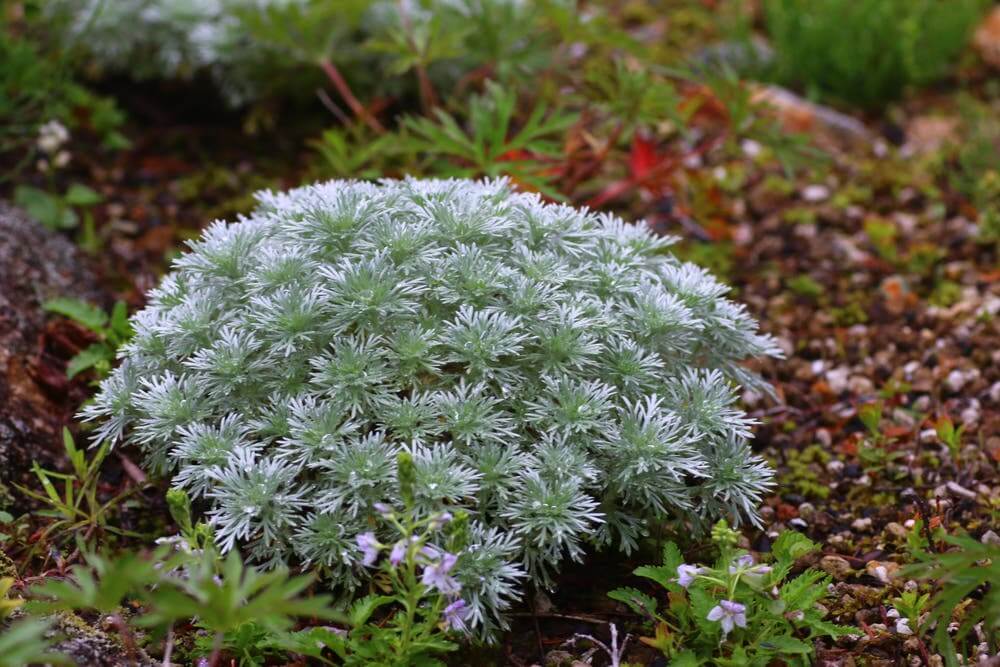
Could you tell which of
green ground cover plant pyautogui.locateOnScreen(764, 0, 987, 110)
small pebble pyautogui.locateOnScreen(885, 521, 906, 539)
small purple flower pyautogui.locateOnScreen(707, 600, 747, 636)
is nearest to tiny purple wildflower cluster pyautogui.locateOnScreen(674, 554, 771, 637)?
small purple flower pyautogui.locateOnScreen(707, 600, 747, 636)

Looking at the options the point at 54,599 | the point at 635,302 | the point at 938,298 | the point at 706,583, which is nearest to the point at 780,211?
the point at 938,298

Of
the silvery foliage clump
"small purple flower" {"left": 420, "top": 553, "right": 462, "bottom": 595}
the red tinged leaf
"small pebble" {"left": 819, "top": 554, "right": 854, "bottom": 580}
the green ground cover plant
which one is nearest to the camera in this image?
"small purple flower" {"left": 420, "top": 553, "right": 462, "bottom": 595}

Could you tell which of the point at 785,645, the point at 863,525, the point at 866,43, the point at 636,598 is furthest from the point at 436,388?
the point at 866,43

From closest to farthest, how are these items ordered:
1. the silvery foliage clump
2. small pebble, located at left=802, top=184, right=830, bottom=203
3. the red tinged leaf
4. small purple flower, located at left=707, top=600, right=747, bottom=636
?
small purple flower, located at left=707, top=600, right=747, bottom=636 → the silvery foliage clump → the red tinged leaf → small pebble, located at left=802, top=184, right=830, bottom=203

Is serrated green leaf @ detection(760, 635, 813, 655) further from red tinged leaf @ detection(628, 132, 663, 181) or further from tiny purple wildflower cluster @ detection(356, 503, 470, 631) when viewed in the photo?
red tinged leaf @ detection(628, 132, 663, 181)

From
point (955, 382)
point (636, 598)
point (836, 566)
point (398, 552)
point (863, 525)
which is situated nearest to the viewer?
point (398, 552)

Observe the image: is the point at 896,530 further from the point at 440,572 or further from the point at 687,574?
the point at 440,572
